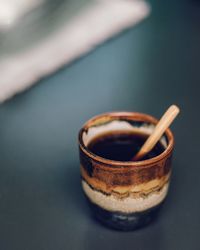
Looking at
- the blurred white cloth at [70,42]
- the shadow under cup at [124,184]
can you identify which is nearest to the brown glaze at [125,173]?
the shadow under cup at [124,184]

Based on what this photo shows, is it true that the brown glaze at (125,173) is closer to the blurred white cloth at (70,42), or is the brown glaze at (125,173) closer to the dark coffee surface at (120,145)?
the dark coffee surface at (120,145)

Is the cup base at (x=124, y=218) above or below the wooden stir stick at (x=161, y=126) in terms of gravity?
below

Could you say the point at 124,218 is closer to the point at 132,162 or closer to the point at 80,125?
the point at 132,162

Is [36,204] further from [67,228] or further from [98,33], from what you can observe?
[98,33]

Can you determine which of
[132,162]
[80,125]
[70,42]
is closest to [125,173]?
[132,162]

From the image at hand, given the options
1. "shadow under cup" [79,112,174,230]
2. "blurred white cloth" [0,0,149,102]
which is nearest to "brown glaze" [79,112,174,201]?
"shadow under cup" [79,112,174,230]

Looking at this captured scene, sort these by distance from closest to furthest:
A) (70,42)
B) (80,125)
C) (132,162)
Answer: (132,162) < (80,125) < (70,42)
